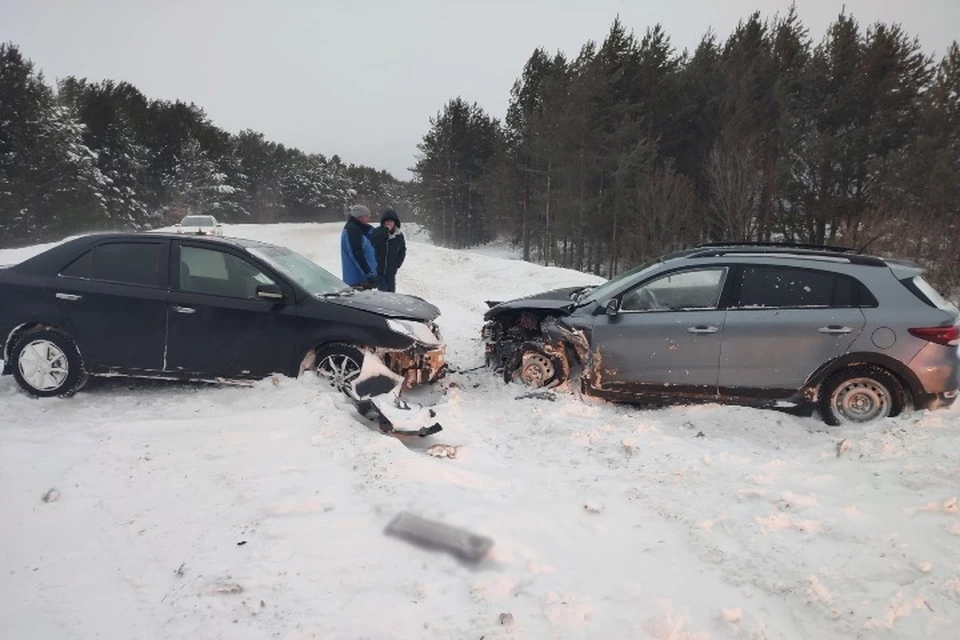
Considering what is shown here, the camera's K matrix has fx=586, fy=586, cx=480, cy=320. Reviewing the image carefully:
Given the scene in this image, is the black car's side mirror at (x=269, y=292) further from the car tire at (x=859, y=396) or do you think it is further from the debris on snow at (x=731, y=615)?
the car tire at (x=859, y=396)

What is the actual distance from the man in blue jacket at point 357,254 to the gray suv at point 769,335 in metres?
3.20

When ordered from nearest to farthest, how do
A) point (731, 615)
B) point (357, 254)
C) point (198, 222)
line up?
1. point (731, 615)
2. point (357, 254)
3. point (198, 222)

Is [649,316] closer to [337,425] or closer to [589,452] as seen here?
[589,452]

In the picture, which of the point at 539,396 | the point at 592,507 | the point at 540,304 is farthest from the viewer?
the point at 540,304

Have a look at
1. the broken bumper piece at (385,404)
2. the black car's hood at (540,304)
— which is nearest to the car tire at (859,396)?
the black car's hood at (540,304)

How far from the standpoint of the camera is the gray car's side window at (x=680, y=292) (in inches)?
222

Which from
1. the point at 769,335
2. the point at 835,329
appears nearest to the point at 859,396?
the point at 835,329

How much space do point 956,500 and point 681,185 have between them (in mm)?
24691

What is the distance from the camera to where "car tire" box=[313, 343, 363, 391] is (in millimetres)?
5395

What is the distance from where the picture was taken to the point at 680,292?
5.78 meters

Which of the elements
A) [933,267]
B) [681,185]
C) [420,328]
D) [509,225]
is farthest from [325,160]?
[420,328]

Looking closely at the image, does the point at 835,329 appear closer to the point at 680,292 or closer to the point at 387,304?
the point at 680,292

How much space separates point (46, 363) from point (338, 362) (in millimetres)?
2644

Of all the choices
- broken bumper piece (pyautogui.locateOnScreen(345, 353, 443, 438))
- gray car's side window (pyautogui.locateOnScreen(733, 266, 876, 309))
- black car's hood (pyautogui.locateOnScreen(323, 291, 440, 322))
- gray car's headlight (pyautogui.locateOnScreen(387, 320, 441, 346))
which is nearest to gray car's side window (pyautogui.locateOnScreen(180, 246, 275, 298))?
black car's hood (pyautogui.locateOnScreen(323, 291, 440, 322))
